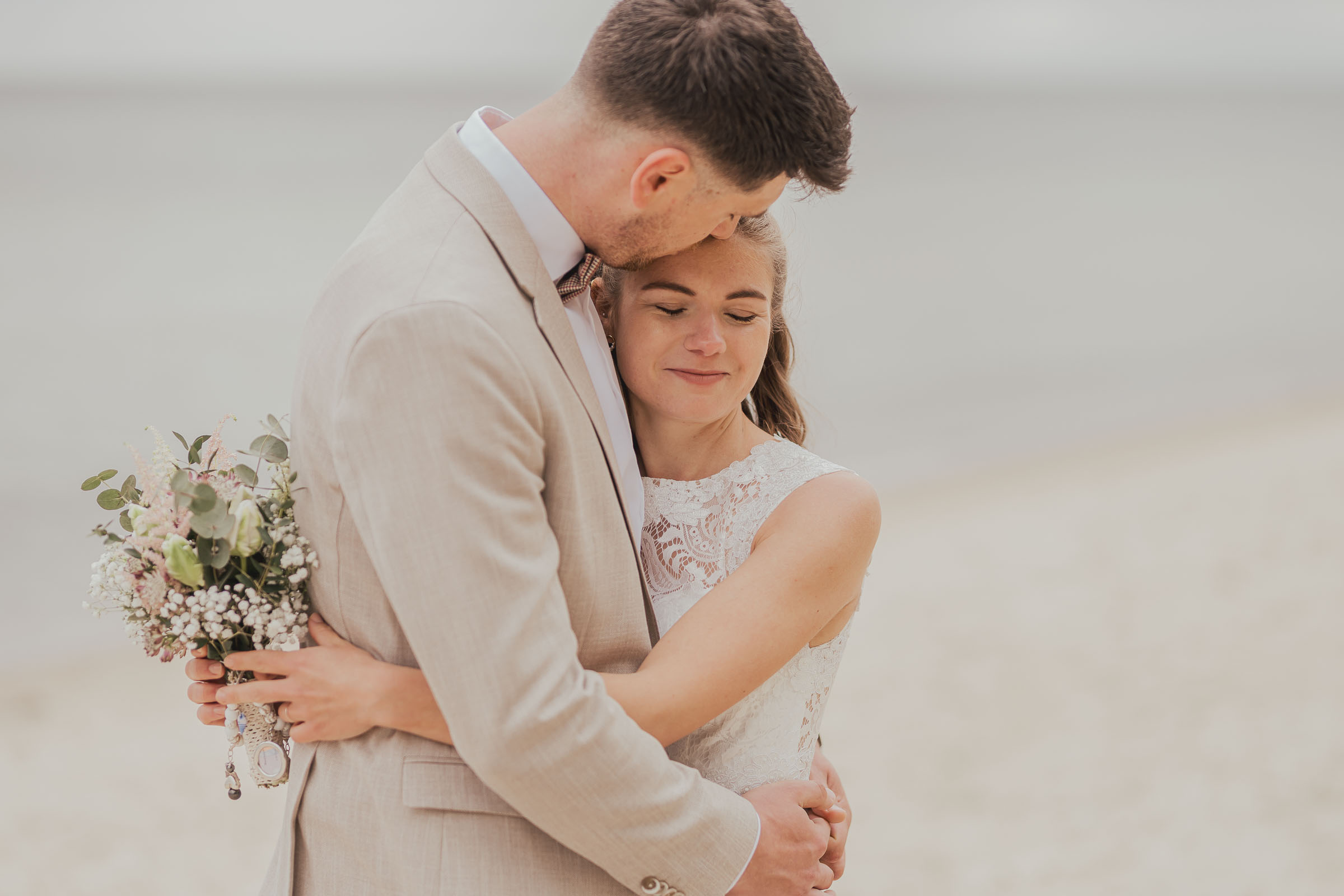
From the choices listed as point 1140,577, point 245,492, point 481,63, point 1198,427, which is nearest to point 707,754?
point 245,492

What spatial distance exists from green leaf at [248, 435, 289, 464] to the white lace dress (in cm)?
82

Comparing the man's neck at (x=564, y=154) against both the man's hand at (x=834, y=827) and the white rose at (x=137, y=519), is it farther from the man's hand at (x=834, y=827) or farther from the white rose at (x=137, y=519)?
the man's hand at (x=834, y=827)

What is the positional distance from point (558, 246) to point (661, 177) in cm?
22

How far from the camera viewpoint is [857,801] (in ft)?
22.6

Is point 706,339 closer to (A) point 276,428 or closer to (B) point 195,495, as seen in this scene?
(A) point 276,428

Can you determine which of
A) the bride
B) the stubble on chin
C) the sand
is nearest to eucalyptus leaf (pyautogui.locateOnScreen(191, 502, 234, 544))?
the bride

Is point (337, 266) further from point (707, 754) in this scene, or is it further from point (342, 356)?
point (707, 754)

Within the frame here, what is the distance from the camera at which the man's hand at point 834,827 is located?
2451 millimetres

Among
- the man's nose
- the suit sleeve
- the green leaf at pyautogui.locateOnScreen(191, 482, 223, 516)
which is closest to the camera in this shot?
the suit sleeve

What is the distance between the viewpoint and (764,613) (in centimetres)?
218

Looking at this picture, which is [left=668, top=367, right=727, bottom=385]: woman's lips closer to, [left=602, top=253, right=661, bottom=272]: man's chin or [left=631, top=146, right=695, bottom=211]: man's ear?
[left=602, top=253, right=661, bottom=272]: man's chin

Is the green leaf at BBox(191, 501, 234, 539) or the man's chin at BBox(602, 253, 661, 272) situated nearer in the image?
the green leaf at BBox(191, 501, 234, 539)

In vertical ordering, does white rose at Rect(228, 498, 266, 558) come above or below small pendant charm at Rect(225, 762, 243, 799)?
above

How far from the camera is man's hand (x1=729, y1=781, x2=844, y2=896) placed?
81.4 inches
